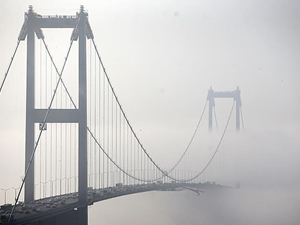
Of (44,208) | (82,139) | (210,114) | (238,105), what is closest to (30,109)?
(82,139)

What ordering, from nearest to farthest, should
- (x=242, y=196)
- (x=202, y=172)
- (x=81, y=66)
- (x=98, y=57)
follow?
(x=81, y=66), (x=98, y=57), (x=242, y=196), (x=202, y=172)

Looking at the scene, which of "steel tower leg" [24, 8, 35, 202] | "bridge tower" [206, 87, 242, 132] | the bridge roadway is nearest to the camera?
the bridge roadway

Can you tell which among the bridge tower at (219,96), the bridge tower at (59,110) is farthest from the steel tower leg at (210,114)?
the bridge tower at (59,110)

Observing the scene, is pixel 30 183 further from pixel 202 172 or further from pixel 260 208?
pixel 202 172

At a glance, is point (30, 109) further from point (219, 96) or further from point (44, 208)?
point (219, 96)

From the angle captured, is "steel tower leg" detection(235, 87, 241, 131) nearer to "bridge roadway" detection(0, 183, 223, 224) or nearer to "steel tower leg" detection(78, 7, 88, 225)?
"bridge roadway" detection(0, 183, 223, 224)

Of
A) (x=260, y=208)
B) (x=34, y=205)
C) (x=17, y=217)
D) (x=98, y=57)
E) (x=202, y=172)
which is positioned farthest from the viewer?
(x=202, y=172)

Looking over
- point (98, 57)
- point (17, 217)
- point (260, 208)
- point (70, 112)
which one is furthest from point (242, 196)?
point (17, 217)

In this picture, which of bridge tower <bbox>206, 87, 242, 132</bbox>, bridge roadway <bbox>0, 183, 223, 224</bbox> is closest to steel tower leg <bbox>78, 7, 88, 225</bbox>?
bridge roadway <bbox>0, 183, 223, 224</bbox>
